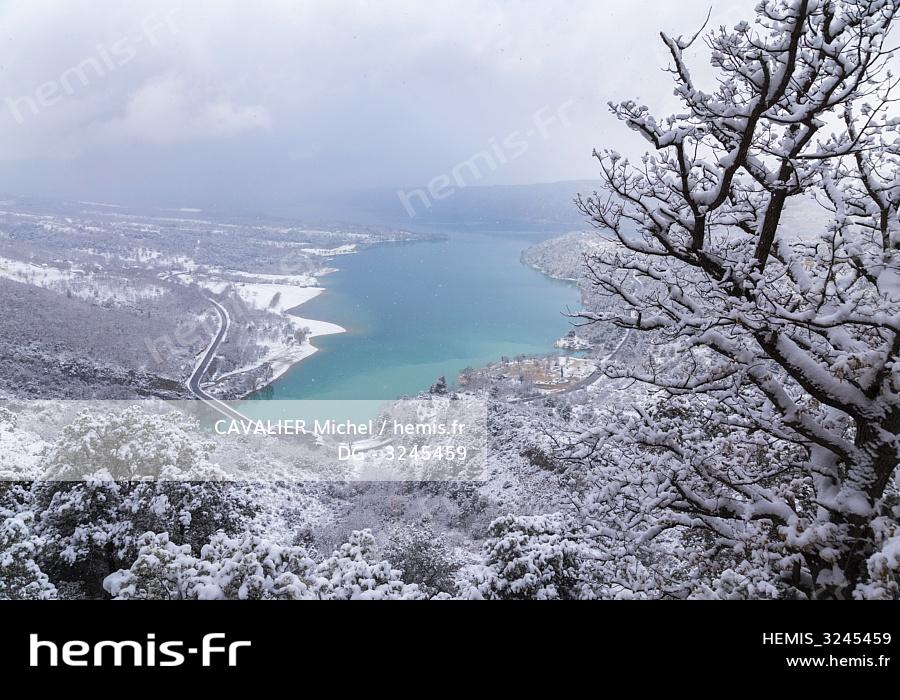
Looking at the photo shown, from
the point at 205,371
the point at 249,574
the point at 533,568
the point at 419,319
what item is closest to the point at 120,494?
the point at 249,574

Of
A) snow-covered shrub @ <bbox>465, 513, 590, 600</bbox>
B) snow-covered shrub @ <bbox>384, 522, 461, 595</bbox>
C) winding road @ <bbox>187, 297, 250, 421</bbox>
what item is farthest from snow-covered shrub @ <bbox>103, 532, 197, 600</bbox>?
winding road @ <bbox>187, 297, 250, 421</bbox>

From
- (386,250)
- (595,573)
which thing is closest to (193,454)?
(595,573)

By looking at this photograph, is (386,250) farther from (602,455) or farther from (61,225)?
(602,455)

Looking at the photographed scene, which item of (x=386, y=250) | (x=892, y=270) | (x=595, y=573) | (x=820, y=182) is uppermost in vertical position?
(x=386, y=250)

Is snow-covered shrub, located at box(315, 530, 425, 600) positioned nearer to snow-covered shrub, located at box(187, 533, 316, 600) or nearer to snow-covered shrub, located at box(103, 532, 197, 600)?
snow-covered shrub, located at box(187, 533, 316, 600)

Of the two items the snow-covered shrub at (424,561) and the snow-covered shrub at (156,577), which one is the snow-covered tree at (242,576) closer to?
the snow-covered shrub at (156,577)

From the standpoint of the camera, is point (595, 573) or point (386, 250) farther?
point (386, 250)
